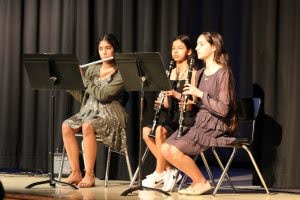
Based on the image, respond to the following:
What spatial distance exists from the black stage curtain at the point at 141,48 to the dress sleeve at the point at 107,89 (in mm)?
604

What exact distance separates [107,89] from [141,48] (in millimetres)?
798

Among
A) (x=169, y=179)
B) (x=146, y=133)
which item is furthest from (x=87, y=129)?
(x=169, y=179)

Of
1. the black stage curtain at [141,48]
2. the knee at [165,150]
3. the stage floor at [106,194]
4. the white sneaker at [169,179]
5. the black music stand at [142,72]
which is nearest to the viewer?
the black music stand at [142,72]

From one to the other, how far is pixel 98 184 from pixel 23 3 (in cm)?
247

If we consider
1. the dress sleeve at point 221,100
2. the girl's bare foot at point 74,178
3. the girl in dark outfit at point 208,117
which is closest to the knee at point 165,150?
the girl in dark outfit at point 208,117

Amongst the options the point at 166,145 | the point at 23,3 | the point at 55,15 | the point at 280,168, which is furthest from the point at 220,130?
the point at 23,3

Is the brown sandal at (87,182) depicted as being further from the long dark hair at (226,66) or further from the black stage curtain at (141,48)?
the long dark hair at (226,66)

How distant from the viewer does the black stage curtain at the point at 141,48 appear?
6.07 metres

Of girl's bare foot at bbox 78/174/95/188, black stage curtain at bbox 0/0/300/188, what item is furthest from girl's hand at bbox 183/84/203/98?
girl's bare foot at bbox 78/174/95/188

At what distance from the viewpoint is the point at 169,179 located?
18.9ft

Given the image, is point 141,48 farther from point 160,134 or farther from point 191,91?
point 191,91

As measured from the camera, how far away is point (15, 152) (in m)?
7.63

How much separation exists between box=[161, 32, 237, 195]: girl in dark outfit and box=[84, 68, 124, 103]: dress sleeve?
2.73 feet

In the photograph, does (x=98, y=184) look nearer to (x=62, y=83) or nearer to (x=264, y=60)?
(x=62, y=83)
